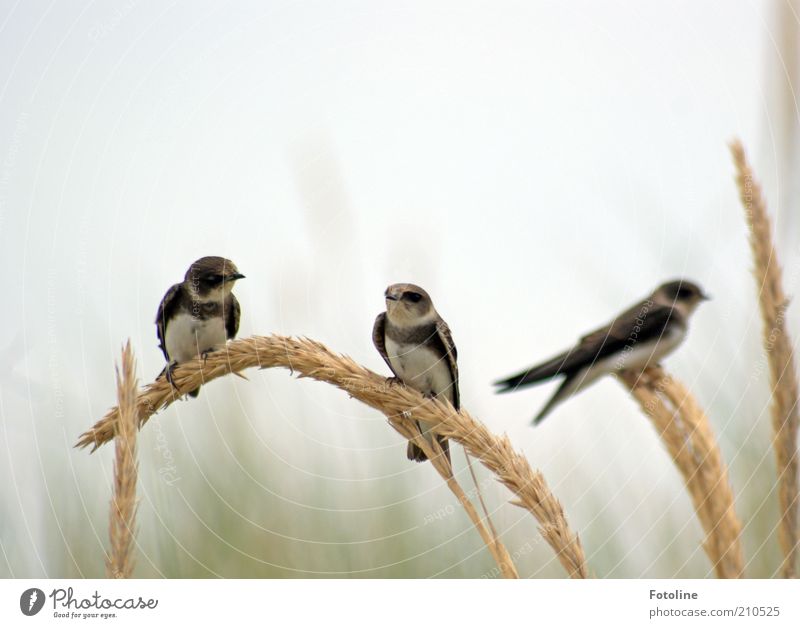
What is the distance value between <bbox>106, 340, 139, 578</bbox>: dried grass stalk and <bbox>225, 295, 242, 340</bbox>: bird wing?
564 mm

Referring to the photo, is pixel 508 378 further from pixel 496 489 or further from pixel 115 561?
pixel 115 561

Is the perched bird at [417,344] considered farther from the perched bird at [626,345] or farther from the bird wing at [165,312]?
the bird wing at [165,312]

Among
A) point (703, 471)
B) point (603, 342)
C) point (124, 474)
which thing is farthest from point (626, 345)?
point (124, 474)

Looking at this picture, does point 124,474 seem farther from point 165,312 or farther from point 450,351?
point 450,351

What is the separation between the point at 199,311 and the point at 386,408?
1.82 feet

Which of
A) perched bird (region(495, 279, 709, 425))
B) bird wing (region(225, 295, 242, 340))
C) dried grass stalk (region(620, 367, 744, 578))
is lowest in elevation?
dried grass stalk (region(620, 367, 744, 578))

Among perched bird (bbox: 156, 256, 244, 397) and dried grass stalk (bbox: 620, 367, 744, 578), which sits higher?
perched bird (bbox: 156, 256, 244, 397)

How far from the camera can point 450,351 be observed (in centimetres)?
155

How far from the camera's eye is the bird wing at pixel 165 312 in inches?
59.9

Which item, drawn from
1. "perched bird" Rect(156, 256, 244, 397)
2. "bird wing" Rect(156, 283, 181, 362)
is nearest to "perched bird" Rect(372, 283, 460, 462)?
"perched bird" Rect(156, 256, 244, 397)

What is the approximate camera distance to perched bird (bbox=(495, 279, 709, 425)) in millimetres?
1343

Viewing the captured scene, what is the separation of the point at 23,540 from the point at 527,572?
36.9 inches

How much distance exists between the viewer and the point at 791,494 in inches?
37.8

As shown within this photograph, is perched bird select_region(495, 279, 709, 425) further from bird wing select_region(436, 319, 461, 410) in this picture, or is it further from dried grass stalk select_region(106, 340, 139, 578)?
dried grass stalk select_region(106, 340, 139, 578)
